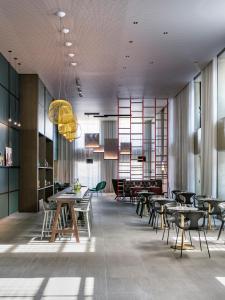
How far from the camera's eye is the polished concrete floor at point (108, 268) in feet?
15.0

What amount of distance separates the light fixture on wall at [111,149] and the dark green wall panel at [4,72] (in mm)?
8936

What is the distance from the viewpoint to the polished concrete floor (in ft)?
15.0

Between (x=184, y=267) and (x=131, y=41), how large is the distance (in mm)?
6160

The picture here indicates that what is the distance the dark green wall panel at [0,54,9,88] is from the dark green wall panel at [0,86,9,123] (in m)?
0.20

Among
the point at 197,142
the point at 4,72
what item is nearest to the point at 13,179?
the point at 4,72

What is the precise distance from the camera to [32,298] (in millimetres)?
4348

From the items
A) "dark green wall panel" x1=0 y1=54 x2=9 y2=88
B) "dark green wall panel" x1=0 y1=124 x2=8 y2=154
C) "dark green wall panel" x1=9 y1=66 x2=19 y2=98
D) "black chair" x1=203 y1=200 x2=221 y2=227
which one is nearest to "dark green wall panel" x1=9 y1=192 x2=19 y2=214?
"dark green wall panel" x1=0 y1=124 x2=8 y2=154

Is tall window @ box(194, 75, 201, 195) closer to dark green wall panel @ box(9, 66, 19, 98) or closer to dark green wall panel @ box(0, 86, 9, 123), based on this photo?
dark green wall panel @ box(9, 66, 19, 98)

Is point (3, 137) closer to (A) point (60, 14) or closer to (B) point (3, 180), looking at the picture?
(B) point (3, 180)

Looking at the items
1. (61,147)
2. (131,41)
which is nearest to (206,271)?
(131,41)

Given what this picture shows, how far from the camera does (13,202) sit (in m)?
12.4

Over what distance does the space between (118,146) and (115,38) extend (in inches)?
364

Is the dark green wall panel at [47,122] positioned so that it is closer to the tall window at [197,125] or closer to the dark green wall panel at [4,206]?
the dark green wall panel at [4,206]

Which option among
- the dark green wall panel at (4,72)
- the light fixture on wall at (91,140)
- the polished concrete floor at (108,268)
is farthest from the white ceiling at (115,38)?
the light fixture on wall at (91,140)
